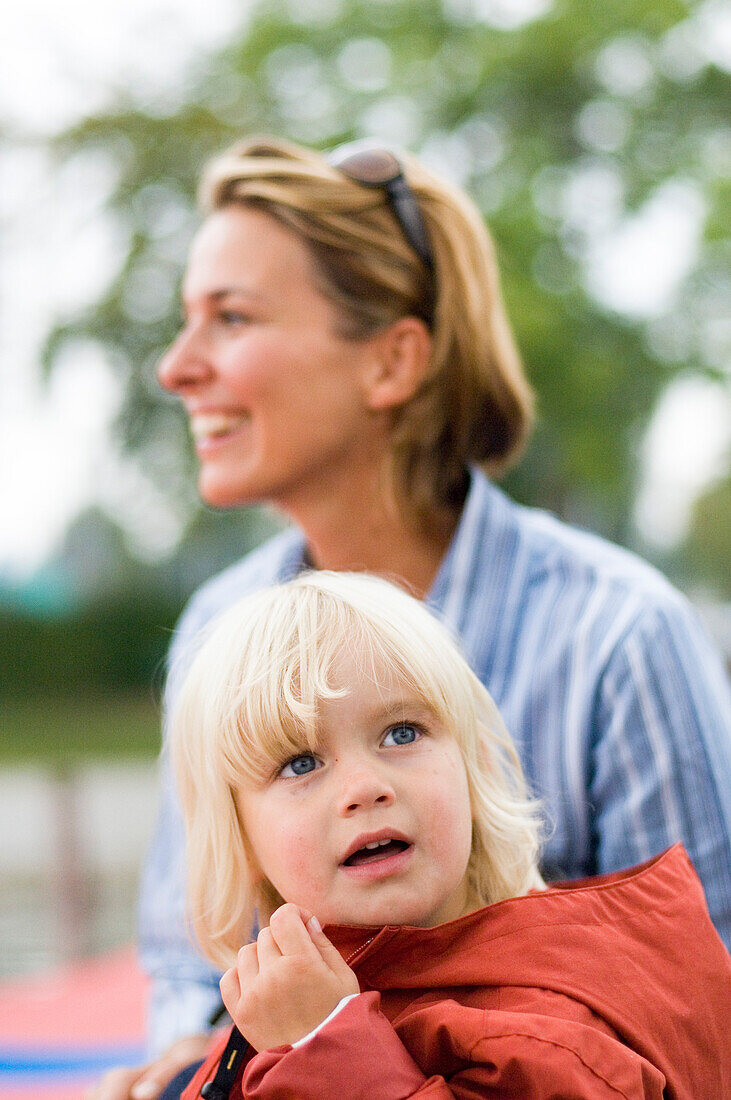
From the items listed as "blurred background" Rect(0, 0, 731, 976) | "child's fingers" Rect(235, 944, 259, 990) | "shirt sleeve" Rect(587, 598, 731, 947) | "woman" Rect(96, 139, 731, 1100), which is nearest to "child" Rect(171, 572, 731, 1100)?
"child's fingers" Rect(235, 944, 259, 990)

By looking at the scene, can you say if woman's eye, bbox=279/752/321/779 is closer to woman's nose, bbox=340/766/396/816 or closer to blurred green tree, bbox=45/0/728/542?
woman's nose, bbox=340/766/396/816

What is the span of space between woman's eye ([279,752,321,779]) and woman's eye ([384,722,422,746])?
0.10 m

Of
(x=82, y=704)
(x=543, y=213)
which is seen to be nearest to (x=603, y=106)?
(x=543, y=213)

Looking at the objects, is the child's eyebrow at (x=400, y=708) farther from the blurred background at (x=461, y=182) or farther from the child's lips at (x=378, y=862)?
the blurred background at (x=461, y=182)

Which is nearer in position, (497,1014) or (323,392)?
(497,1014)

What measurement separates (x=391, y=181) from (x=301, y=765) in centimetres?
158

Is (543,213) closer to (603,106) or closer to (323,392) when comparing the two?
(603,106)

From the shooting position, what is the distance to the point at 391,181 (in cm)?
260

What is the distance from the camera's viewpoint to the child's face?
141cm

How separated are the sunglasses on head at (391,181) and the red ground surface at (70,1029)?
2.30 metres

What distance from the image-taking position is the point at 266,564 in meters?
2.83

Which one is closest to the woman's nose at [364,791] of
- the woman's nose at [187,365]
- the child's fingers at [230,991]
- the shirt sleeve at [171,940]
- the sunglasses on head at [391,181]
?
the child's fingers at [230,991]

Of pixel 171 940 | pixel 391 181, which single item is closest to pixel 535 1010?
pixel 171 940

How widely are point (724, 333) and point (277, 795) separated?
542 inches
